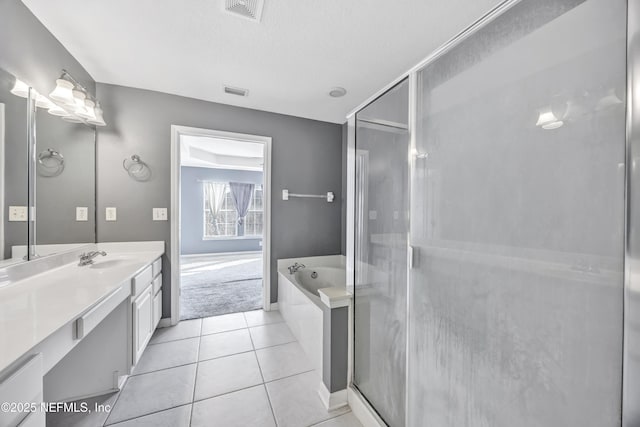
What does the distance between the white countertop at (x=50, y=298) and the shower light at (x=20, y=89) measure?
1145 millimetres

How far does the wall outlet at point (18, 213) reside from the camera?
4.58 feet

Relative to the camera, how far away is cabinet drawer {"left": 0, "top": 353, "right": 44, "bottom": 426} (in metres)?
0.62

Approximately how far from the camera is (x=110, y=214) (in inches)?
88.8

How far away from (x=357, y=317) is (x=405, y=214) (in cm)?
76

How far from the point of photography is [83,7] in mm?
1427

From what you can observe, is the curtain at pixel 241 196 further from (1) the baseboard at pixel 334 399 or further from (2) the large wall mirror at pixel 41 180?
Answer: (1) the baseboard at pixel 334 399

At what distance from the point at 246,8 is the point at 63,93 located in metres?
1.49

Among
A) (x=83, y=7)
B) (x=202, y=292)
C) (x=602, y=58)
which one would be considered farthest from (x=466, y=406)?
(x=202, y=292)

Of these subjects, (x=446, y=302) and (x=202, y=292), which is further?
(x=202, y=292)

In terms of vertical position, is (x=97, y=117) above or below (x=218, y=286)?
above

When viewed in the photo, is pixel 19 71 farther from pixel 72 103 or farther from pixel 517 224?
pixel 517 224

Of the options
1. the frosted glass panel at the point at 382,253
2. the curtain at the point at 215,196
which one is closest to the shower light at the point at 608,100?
the frosted glass panel at the point at 382,253

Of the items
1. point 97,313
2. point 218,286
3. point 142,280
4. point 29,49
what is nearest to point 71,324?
point 97,313

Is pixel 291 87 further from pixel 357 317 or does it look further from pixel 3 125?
pixel 357 317
